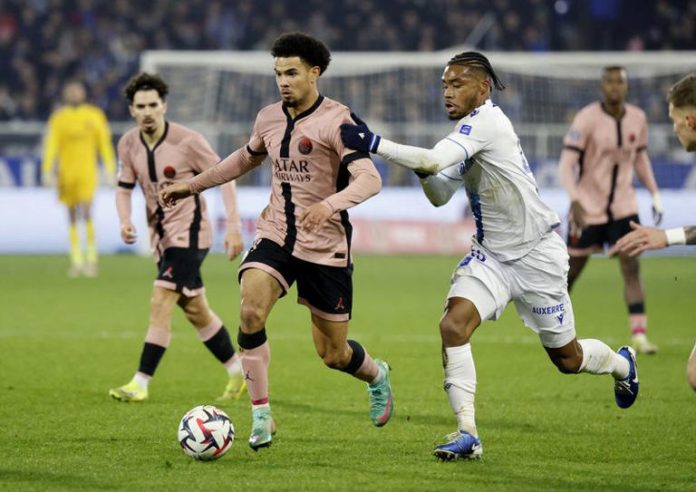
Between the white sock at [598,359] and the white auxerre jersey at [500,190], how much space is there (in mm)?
741

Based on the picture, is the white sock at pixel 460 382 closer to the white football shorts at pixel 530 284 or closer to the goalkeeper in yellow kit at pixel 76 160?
the white football shorts at pixel 530 284

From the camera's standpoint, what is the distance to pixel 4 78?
97.5 feet

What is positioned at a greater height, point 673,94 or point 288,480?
point 673,94

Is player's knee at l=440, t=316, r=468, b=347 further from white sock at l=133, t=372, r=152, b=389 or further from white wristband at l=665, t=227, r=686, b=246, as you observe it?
white sock at l=133, t=372, r=152, b=389

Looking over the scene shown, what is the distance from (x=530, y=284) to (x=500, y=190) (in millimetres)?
537

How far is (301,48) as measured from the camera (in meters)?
6.79

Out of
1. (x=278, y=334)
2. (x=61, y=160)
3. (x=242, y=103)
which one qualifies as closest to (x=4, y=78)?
(x=242, y=103)

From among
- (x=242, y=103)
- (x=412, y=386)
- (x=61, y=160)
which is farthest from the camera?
(x=242, y=103)

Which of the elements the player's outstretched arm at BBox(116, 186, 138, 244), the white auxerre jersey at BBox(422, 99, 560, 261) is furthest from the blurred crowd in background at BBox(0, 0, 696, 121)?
the white auxerre jersey at BBox(422, 99, 560, 261)

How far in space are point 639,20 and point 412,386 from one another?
22.3 metres

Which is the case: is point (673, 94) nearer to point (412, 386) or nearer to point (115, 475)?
point (115, 475)

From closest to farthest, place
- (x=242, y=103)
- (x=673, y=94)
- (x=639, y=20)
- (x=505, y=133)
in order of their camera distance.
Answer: (x=673, y=94), (x=505, y=133), (x=242, y=103), (x=639, y=20)

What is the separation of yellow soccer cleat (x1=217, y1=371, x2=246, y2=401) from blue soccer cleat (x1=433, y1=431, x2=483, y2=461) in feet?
8.42

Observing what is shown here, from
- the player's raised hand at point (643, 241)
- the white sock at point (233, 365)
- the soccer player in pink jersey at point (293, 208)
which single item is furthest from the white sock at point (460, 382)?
the white sock at point (233, 365)
